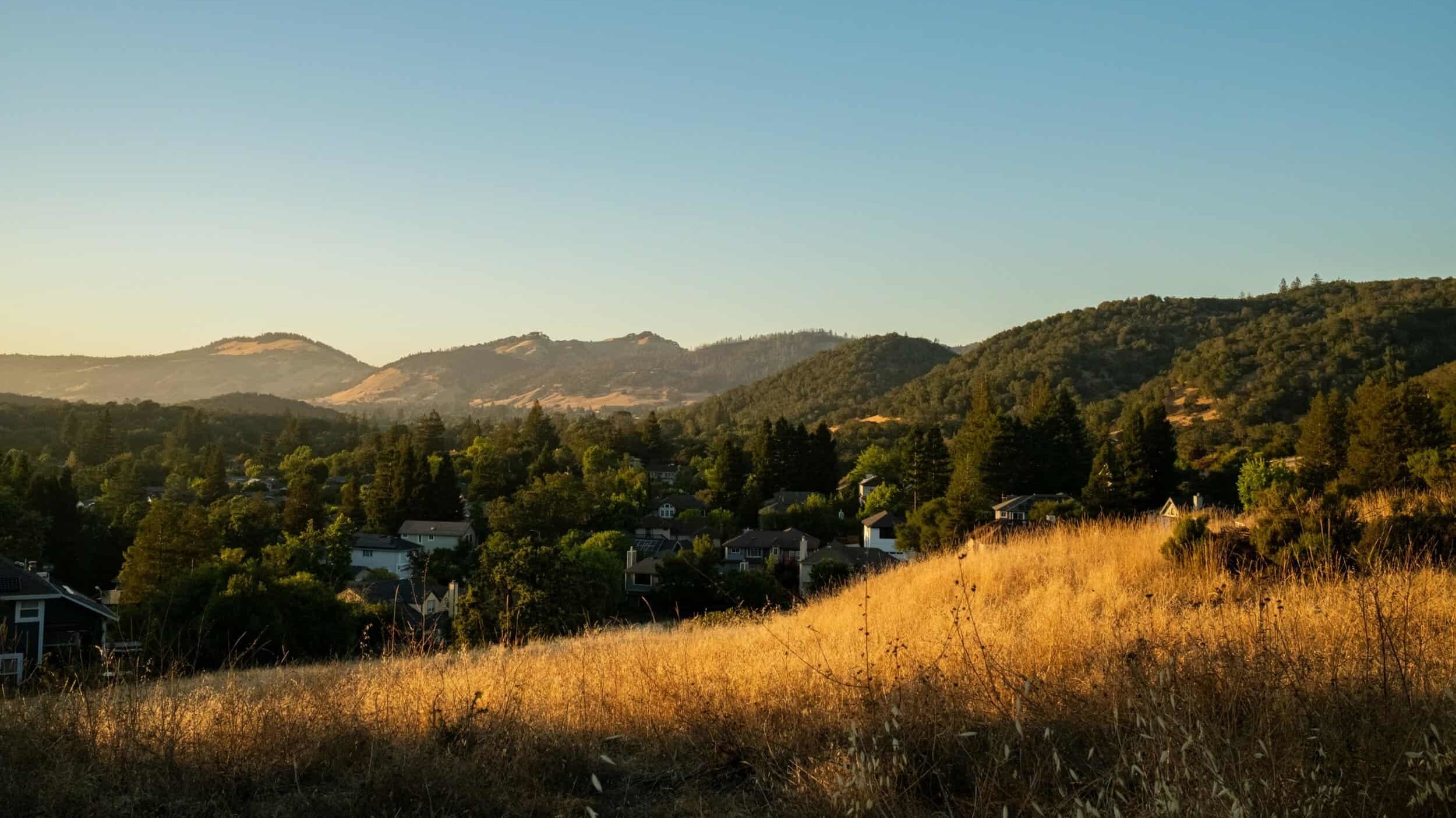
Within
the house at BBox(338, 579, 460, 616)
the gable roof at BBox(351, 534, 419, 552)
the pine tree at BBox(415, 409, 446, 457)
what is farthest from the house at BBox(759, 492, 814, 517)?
the pine tree at BBox(415, 409, 446, 457)

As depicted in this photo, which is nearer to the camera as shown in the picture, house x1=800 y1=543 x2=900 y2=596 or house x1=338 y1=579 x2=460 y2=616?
house x1=338 y1=579 x2=460 y2=616

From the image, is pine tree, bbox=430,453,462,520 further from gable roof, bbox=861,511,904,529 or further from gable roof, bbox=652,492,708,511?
gable roof, bbox=861,511,904,529

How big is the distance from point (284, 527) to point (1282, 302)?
93537 millimetres

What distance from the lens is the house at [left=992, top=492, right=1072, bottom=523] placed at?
31.3 metres

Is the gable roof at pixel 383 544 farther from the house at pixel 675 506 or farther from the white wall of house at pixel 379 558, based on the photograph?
the house at pixel 675 506

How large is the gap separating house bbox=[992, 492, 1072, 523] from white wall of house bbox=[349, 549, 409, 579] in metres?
27.0

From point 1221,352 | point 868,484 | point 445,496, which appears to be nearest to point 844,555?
point 868,484

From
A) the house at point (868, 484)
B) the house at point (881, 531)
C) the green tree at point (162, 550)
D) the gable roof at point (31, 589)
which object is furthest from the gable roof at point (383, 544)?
the gable roof at point (31, 589)

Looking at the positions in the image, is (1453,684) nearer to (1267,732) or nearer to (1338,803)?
(1267,732)

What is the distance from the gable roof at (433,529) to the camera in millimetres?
47156

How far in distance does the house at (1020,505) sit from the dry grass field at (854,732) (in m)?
26.1

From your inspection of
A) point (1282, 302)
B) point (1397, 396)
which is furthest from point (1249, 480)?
point (1282, 302)

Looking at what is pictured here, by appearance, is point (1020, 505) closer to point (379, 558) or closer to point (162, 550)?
point (379, 558)

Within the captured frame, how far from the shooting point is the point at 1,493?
35062mm
